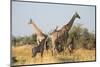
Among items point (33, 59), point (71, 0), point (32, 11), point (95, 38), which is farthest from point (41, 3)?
point (95, 38)

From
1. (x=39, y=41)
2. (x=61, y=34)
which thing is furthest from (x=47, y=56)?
(x=61, y=34)

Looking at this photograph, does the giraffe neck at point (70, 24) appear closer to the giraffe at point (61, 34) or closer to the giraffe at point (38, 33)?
the giraffe at point (61, 34)

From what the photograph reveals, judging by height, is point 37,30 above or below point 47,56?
above

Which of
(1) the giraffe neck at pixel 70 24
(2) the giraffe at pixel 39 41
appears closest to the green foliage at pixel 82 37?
(1) the giraffe neck at pixel 70 24

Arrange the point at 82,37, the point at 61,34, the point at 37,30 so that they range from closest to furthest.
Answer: the point at 37,30
the point at 61,34
the point at 82,37

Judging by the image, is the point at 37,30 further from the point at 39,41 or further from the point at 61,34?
the point at 61,34

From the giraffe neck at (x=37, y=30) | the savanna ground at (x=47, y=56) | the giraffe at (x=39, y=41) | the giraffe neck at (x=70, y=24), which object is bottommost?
the savanna ground at (x=47, y=56)

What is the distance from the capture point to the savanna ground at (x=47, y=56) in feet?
7.68

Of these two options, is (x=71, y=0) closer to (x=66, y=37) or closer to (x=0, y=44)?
(x=66, y=37)

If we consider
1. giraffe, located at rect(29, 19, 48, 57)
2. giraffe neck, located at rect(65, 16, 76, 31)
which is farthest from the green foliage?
giraffe, located at rect(29, 19, 48, 57)

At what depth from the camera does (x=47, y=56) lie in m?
2.47

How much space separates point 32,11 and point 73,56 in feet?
2.39

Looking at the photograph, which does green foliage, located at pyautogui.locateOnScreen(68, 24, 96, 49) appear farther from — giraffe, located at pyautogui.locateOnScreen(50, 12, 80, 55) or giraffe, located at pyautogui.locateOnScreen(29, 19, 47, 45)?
giraffe, located at pyautogui.locateOnScreen(29, 19, 47, 45)

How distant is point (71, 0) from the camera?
8.53 ft
